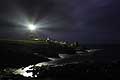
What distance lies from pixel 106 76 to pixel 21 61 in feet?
147

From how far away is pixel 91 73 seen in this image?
63594mm

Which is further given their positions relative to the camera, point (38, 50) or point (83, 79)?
point (38, 50)

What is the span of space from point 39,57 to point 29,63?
9250 millimetres

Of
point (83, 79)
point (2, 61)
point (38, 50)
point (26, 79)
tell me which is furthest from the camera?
point (38, 50)

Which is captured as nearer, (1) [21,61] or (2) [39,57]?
(1) [21,61]

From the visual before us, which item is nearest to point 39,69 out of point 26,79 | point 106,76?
point 26,79

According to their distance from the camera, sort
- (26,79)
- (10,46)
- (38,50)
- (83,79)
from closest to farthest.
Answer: (26,79), (83,79), (10,46), (38,50)

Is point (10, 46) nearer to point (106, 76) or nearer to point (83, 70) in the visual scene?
point (83, 70)

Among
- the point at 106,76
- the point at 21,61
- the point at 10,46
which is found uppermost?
the point at 10,46

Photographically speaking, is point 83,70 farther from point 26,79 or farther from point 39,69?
point 26,79

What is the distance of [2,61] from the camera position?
86.8 meters

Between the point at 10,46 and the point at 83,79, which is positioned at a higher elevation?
the point at 10,46

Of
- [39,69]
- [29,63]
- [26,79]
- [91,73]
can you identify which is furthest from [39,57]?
[26,79]

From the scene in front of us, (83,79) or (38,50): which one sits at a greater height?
(38,50)
